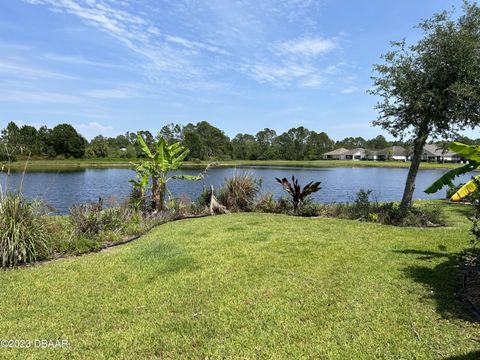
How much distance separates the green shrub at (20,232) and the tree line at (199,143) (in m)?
51.7

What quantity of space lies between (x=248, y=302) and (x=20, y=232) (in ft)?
15.2

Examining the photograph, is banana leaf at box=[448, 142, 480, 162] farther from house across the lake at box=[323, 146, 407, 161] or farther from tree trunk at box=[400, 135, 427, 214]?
house across the lake at box=[323, 146, 407, 161]

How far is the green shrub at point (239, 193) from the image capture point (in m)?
12.9

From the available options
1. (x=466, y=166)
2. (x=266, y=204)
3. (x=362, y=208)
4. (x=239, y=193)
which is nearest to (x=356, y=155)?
(x=266, y=204)

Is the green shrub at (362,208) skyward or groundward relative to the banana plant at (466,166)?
groundward

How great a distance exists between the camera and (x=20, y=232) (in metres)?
6.42

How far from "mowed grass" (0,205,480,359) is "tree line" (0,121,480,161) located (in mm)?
49388

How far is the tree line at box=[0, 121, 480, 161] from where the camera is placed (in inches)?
2940

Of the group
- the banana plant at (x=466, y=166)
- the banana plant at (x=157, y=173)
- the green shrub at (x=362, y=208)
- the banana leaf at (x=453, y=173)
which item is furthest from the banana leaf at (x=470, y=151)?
the banana plant at (x=157, y=173)

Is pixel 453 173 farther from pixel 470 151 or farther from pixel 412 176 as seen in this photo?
pixel 412 176

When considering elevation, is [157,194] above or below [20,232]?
above

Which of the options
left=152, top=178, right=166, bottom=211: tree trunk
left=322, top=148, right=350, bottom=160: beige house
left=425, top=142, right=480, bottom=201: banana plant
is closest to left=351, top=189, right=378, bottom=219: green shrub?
left=425, top=142, right=480, bottom=201: banana plant

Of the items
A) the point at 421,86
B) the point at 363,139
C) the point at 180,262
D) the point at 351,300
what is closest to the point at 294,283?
the point at 351,300

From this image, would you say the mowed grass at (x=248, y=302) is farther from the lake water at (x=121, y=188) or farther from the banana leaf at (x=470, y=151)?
the lake water at (x=121, y=188)
